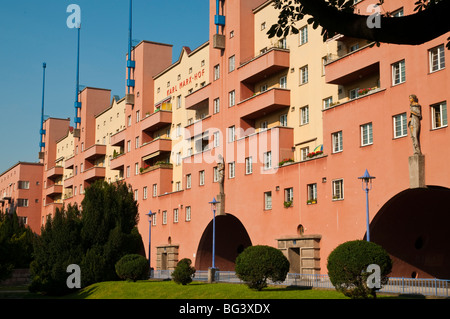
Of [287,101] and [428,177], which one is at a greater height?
[287,101]

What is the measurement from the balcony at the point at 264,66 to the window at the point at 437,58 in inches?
613

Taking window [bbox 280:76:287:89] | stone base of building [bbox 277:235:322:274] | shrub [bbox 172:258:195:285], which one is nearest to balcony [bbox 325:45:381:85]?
window [bbox 280:76:287:89]

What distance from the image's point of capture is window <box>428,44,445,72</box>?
30.5 meters

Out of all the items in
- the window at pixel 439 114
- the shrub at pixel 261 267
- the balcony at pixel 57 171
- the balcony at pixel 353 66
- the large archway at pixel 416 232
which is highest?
the balcony at pixel 57 171

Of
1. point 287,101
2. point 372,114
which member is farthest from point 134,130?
point 372,114

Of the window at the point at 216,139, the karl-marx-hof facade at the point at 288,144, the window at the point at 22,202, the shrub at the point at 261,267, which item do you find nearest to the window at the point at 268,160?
the karl-marx-hof facade at the point at 288,144

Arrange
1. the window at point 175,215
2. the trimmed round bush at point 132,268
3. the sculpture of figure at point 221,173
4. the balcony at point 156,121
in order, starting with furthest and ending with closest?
the balcony at point 156,121 → the window at point 175,215 → the sculpture of figure at point 221,173 → the trimmed round bush at point 132,268

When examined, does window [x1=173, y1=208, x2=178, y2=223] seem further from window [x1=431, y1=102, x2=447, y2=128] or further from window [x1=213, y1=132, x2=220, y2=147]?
window [x1=431, y1=102, x2=447, y2=128]

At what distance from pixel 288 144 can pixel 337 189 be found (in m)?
7.64

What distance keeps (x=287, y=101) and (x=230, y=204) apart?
1009 cm

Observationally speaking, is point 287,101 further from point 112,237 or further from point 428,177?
point 112,237

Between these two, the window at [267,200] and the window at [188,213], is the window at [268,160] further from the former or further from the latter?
the window at [188,213]

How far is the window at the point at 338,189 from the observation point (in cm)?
3675

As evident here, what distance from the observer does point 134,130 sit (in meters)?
71.6
